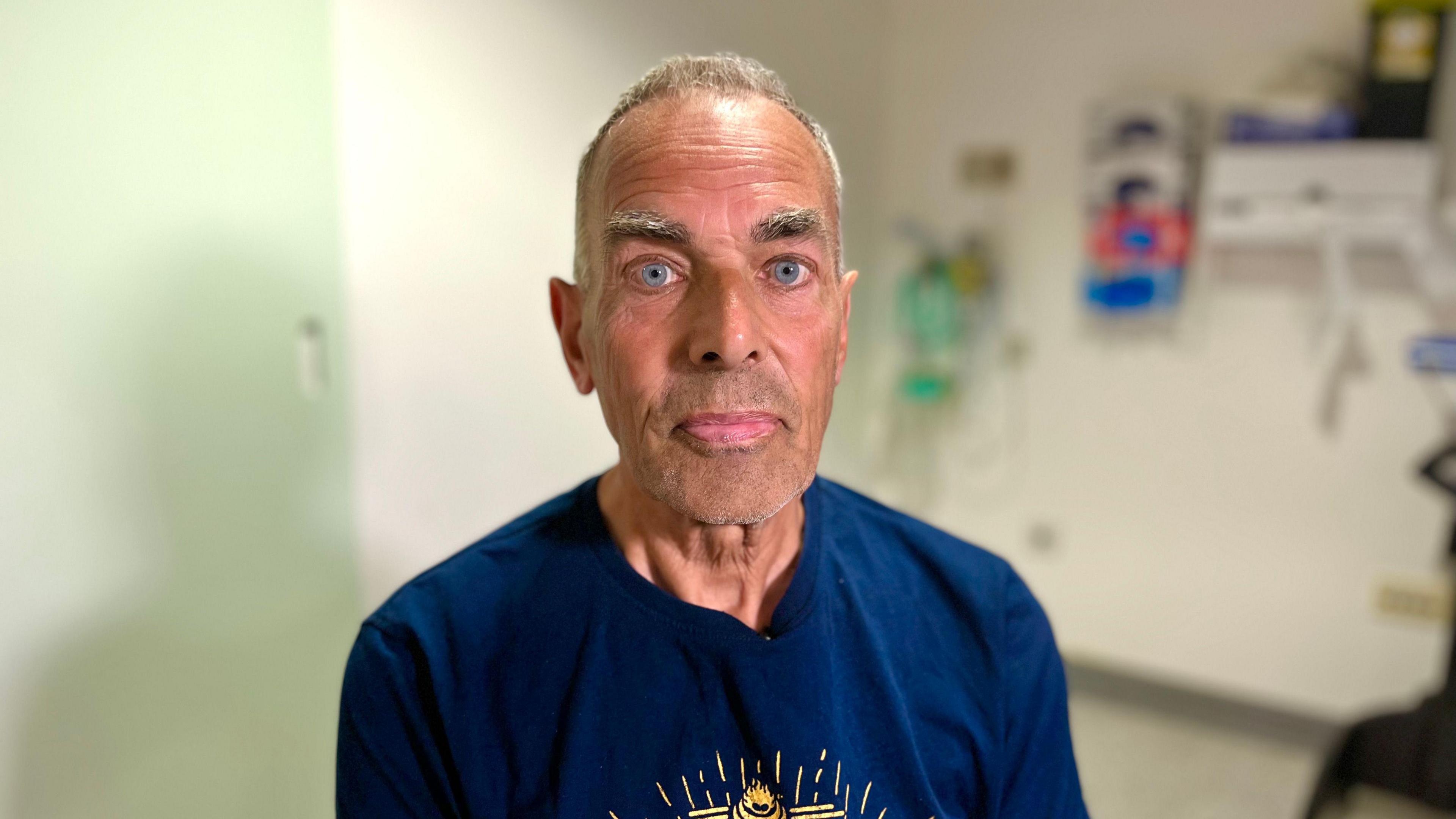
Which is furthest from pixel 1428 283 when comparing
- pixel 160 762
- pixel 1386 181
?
pixel 160 762

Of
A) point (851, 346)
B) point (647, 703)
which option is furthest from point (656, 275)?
point (851, 346)

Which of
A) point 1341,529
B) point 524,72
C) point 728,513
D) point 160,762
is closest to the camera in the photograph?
→ point 728,513

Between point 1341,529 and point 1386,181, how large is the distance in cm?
95

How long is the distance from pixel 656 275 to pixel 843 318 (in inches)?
9.8

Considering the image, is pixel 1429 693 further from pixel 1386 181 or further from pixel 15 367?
pixel 15 367

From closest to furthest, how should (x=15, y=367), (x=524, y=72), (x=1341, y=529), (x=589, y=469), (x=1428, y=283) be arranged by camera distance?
(x=15, y=367) → (x=524, y=72) → (x=589, y=469) → (x=1428, y=283) → (x=1341, y=529)

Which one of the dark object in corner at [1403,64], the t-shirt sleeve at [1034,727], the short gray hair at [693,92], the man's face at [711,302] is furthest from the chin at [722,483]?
the dark object in corner at [1403,64]

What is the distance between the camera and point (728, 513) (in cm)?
87

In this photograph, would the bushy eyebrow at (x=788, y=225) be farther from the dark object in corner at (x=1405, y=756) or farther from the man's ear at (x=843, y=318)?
the dark object in corner at (x=1405, y=756)

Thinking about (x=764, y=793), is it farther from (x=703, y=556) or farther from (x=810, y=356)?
(x=810, y=356)

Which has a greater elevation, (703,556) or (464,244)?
(464,244)

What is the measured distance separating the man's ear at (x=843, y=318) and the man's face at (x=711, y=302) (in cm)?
7

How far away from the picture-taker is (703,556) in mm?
988

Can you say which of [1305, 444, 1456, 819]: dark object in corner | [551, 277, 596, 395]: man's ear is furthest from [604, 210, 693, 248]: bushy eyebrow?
[1305, 444, 1456, 819]: dark object in corner
